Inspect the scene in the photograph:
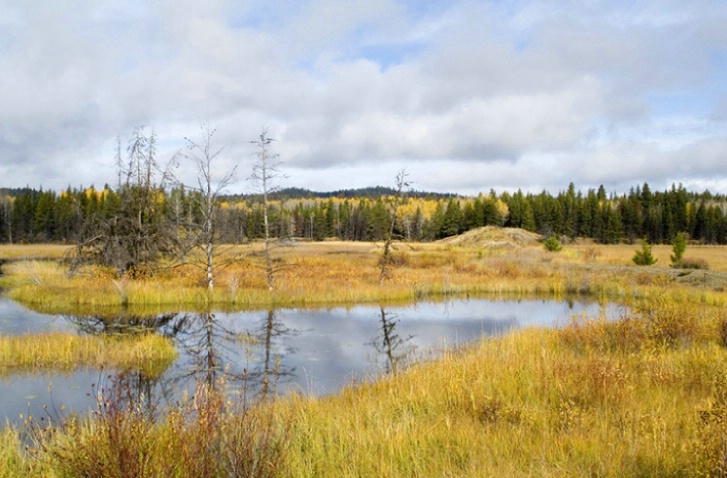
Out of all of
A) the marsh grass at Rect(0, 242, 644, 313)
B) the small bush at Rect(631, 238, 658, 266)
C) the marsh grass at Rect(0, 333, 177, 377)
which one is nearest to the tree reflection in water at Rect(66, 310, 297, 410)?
the marsh grass at Rect(0, 333, 177, 377)

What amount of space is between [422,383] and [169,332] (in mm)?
12415

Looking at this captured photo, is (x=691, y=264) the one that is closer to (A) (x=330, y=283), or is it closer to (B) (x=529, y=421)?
(A) (x=330, y=283)

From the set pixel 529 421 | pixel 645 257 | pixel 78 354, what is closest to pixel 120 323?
pixel 78 354

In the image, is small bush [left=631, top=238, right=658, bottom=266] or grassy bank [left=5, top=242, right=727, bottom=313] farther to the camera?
small bush [left=631, top=238, right=658, bottom=266]

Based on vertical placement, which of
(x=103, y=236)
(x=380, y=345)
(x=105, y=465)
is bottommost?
(x=380, y=345)

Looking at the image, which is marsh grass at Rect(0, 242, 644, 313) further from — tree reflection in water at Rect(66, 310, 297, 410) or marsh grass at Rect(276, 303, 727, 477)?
marsh grass at Rect(276, 303, 727, 477)

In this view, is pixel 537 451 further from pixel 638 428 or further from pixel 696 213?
pixel 696 213

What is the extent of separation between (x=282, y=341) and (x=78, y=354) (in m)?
6.11

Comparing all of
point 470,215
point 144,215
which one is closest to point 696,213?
point 470,215

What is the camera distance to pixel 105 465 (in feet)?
15.5

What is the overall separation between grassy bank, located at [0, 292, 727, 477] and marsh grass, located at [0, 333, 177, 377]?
21.5ft

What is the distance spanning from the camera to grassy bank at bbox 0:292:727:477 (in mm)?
4953

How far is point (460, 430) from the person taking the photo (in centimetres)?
654

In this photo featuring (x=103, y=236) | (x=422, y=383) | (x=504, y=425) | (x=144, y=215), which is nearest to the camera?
(x=504, y=425)
